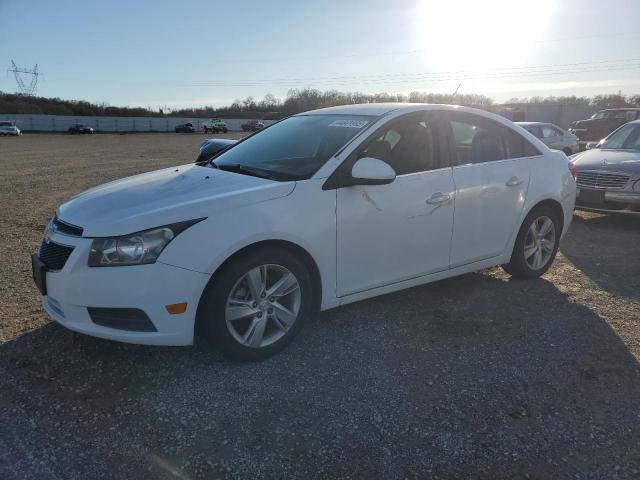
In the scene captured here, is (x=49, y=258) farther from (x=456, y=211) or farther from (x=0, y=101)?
(x=0, y=101)

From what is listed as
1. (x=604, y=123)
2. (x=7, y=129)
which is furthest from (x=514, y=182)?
(x=7, y=129)

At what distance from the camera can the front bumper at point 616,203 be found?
700cm

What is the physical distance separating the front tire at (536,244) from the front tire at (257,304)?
2309mm

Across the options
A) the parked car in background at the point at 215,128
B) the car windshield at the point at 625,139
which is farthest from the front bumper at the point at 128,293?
the parked car in background at the point at 215,128

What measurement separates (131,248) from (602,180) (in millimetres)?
6805

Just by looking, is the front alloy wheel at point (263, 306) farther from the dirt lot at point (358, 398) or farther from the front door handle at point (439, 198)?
the front door handle at point (439, 198)

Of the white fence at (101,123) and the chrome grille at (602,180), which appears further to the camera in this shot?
the white fence at (101,123)

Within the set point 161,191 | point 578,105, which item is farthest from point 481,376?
point 578,105

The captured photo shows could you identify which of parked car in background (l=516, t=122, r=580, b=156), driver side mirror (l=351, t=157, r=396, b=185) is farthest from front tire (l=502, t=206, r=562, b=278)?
parked car in background (l=516, t=122, r=580, b=156)

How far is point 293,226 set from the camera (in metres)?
3.28

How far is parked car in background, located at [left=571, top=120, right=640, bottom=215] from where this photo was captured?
278 inches

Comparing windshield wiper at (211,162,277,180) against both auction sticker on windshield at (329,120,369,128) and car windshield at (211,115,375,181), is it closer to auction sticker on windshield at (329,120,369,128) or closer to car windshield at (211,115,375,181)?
car windshield at (211,115,375,181)

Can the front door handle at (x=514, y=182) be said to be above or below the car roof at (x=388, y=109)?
below

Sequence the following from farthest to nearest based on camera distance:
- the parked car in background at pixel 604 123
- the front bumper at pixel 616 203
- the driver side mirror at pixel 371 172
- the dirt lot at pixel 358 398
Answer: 1. the parked car in background at pixel 604 123
2. the front bumper at pixel 616 203
3. the driver side mirror at pixel 371 172
4. the dirt lot at pixel 358 398
